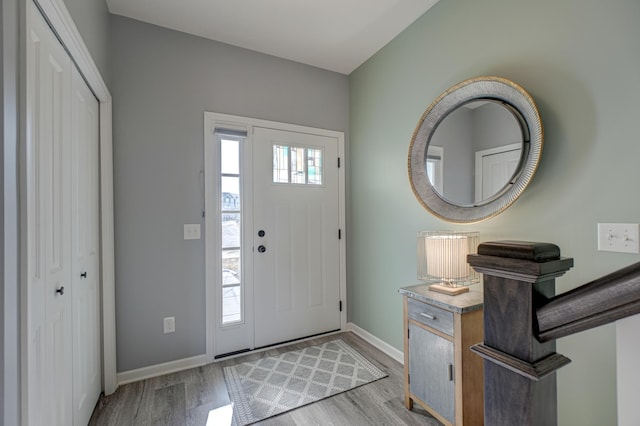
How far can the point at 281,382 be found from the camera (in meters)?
2.12

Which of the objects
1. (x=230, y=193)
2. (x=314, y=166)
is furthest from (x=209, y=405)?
(x=314, y=166)

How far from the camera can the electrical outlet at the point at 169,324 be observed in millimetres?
2289

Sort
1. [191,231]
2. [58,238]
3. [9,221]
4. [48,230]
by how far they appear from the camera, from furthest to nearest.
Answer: [191,231]
[58,238]
[48,230]
[9,221]

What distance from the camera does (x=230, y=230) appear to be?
8.35 ft

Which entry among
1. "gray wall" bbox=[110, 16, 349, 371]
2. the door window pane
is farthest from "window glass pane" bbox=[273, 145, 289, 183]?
"gray wall" bbox=[110, 16, 349, 371]

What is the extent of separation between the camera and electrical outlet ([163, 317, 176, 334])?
229 centimetres

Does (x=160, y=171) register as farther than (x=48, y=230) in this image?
Yes

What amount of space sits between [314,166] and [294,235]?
2.36ft

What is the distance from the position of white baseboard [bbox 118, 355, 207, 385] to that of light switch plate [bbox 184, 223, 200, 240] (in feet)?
3.20

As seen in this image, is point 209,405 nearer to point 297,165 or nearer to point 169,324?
point 169,324

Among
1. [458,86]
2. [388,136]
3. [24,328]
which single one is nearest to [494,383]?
[24,328]

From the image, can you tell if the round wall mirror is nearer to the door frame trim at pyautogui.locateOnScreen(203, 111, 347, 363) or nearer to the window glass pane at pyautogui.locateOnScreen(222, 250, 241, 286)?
the door frame trim at pyautogui.locateOnScreen(203, 111, 347, 363)

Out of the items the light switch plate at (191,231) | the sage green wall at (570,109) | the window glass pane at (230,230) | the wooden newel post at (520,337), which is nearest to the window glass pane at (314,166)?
the window glass pane at (230,230)

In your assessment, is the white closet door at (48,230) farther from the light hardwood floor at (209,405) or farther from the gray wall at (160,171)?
the gray wall at (160,171)
